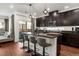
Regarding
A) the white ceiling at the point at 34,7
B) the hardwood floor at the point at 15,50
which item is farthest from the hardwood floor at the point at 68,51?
the white ceiling at the point at 34,7

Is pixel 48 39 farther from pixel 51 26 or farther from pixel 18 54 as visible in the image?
pixel 18 54

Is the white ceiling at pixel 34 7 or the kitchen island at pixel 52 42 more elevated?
the white ceiling at pixel 34 7

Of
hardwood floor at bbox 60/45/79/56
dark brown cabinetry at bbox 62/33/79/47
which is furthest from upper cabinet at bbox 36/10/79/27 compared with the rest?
hardwood floor at bbox 60/45/79/56

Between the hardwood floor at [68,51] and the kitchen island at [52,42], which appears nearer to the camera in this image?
the hardwood floor at [68,51]

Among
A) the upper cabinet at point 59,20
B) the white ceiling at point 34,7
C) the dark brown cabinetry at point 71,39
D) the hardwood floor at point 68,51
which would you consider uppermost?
the white ceiling at point 34,7

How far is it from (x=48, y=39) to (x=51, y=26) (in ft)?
1.18

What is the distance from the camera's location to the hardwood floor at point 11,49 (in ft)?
8.52

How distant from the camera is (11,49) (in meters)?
2.61

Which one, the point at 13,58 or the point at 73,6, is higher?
the point at 73,6

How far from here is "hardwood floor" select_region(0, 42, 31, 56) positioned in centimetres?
260

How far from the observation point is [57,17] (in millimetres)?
2625

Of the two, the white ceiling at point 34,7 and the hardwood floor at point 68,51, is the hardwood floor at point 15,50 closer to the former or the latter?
the hardwood floor at point 68,51

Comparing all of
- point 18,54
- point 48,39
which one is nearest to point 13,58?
point 18,54

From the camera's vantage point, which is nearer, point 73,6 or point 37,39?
point 73,6
